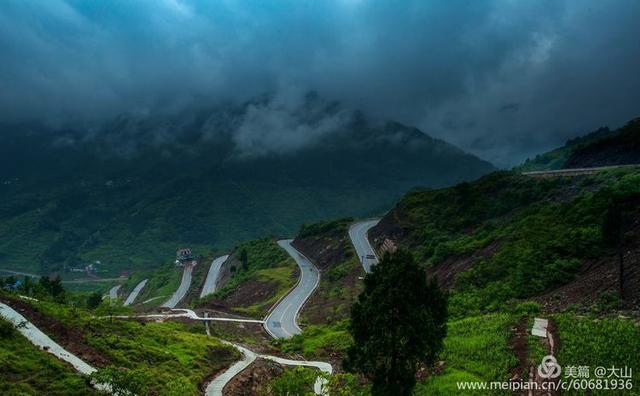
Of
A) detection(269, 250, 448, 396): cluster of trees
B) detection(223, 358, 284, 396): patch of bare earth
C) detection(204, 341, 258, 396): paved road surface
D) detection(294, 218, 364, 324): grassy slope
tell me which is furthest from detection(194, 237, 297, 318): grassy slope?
detection(269, 250, 448, 396): cluster of trees

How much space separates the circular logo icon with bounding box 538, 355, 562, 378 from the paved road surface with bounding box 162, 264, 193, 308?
114417 mm

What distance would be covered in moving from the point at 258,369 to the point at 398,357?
2072 centimetres

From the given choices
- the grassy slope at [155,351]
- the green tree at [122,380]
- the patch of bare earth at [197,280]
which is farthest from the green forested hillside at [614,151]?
the patch of bare earth at [197,280]

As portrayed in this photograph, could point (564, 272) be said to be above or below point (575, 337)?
above

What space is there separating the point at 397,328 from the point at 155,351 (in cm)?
2351

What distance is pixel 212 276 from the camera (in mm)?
157750

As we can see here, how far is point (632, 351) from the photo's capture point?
2586 cm

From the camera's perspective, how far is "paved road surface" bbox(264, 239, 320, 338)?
71500mm

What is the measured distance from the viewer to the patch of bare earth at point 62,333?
108 ft

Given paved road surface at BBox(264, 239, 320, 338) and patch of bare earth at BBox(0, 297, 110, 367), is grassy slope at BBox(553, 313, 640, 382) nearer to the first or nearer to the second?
patch of bare earth at BBox(0, 297, 110, 367)

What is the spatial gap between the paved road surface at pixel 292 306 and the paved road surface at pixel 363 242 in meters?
11.4

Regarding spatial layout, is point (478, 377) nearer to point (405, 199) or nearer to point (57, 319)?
point (57, 319)


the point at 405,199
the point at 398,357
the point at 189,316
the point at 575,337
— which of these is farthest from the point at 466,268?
the point at 405,199

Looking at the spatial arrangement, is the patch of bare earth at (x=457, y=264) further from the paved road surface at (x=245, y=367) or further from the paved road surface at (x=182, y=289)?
the paved road surface at (x=182, y=289)
